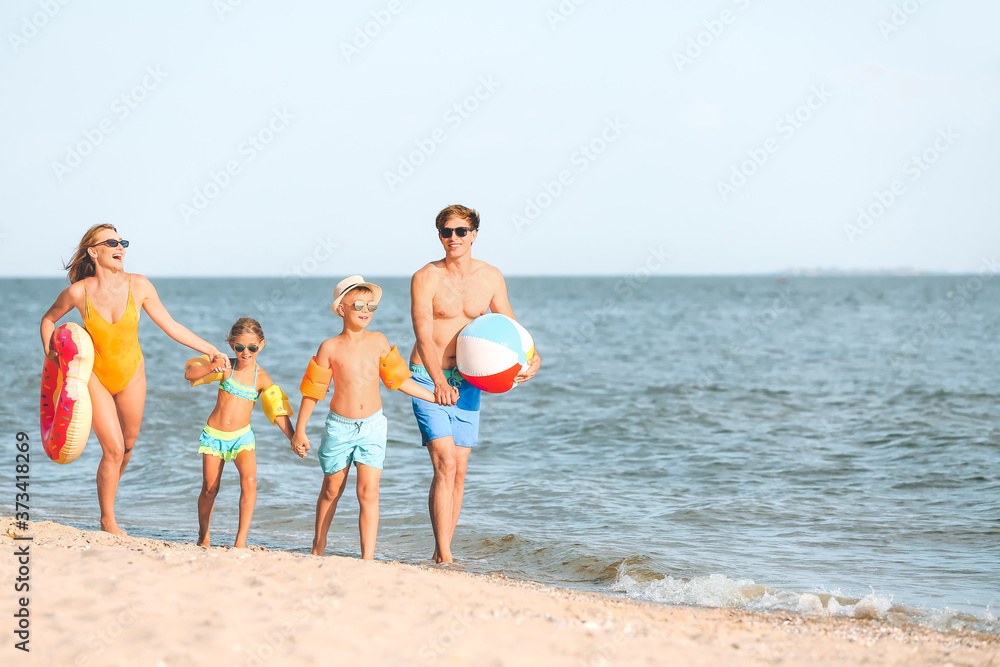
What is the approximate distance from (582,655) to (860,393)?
13613 mm

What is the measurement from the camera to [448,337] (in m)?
5.61

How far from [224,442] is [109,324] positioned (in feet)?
3.38

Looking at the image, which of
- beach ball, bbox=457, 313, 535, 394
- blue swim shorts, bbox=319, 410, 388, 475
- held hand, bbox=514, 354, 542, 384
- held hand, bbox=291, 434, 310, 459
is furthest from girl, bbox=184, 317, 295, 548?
held hand, bbox=514, 354, 542, 384

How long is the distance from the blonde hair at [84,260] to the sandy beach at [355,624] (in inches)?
67.8

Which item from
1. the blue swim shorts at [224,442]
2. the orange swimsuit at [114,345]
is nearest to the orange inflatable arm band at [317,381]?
the blue swim shorts at [224,442]

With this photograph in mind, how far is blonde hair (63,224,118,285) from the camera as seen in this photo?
532 centimetres

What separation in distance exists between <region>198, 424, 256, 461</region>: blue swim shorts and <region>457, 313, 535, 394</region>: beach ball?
150 centimetres

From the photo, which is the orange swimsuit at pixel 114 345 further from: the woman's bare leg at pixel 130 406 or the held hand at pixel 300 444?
the held hand at pixel 300 444

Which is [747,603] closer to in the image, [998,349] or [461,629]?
[461,629]

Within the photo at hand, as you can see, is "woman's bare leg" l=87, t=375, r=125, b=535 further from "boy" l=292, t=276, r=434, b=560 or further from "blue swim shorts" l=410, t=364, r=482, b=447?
"blue swim shorts" l=410, t=364, r=482, b=447

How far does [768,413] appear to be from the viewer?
13.6m

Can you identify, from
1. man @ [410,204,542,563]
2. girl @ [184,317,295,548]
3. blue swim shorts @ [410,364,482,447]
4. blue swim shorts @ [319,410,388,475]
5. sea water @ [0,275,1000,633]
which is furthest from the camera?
sea water @ [0,275,1000,633]

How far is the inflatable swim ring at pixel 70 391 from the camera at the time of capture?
5.13 metres

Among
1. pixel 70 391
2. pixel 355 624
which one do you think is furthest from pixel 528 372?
pixel 70 391
